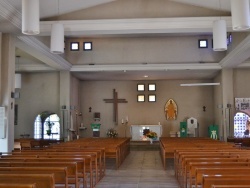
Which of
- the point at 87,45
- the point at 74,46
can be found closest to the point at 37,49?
the point at 74,46

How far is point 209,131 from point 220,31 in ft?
40.5

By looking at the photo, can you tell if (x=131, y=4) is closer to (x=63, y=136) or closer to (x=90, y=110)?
(x=63, y=136)

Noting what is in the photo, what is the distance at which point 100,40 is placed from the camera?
59.4 feet

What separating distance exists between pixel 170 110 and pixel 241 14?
48.6 feet

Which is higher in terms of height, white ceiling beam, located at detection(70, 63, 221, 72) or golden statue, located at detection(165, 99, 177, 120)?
white ceiling beam, located at detection(70, 63, 221, 72)

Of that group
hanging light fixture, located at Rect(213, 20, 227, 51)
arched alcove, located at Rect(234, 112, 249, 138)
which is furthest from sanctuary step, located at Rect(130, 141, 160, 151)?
hanging light fixture, located at Rect(213, 20, 227, 51)

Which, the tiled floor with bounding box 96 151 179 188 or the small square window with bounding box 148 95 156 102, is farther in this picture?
the small square window with bounding box 148 95 156 102

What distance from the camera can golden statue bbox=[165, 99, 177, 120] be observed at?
2103cm

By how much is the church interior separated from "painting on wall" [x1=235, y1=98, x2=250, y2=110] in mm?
47

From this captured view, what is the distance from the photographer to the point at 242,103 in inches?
687

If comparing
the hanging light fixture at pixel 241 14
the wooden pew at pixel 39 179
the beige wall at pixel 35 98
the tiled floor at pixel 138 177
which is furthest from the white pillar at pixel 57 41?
the beige wall at pixel 35 98

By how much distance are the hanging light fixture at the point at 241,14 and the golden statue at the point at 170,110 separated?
14.6 meters

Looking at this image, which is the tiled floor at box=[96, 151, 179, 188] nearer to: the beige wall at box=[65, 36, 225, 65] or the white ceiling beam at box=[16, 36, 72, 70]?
the white ceiling beam at box=[16, 36, 72, 70]

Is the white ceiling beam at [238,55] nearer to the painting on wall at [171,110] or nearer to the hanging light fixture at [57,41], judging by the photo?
the painting on wall at [171,110]
